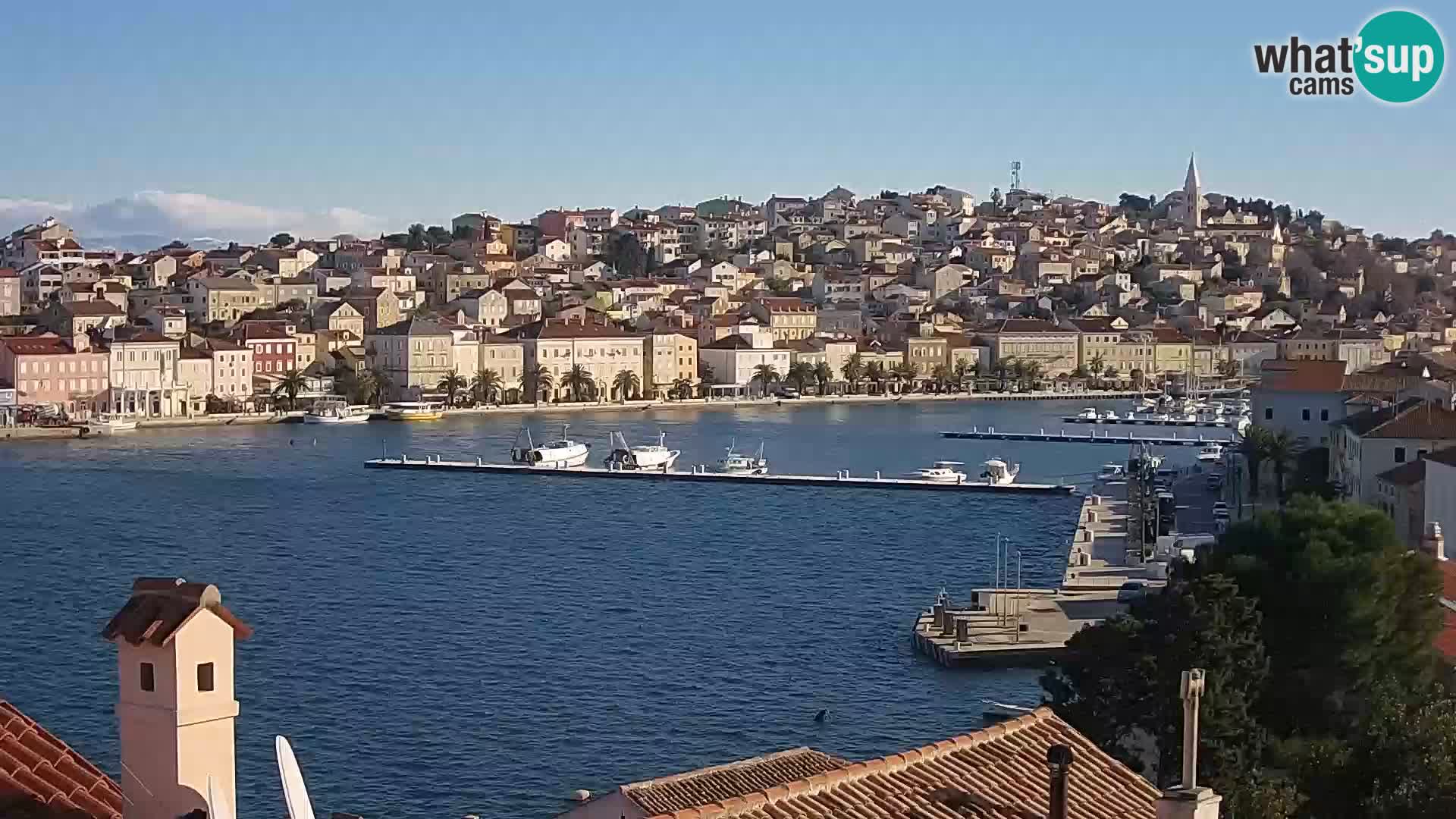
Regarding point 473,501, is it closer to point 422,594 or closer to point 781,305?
point 422,594

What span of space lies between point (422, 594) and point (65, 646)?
8.62ft

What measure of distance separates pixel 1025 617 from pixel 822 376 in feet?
83.7

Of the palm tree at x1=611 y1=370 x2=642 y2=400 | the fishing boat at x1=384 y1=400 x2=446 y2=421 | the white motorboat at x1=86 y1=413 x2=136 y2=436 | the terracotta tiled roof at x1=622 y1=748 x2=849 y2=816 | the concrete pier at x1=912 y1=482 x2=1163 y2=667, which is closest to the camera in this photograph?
the terracotta tiled roof at x1=622 y1=748 x2=849 y2=816

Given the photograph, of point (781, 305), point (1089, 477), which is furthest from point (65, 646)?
point (781, 305)

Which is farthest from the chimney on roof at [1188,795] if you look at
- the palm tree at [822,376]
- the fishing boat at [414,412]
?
the palm tree at [822,376]

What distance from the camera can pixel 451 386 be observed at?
3247 centimetres

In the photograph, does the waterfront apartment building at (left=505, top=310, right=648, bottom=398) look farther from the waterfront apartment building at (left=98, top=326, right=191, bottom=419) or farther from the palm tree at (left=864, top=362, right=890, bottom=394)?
the waterfront apartment building at (left=98, top=326, right=191, bottom=419)

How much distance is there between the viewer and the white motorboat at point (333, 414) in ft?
96.4

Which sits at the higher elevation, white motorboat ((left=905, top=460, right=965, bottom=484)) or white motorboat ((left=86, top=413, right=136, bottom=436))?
white motorboat ((left=86, top=413, right=136, bottom=436))

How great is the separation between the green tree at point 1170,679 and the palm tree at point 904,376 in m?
30.7

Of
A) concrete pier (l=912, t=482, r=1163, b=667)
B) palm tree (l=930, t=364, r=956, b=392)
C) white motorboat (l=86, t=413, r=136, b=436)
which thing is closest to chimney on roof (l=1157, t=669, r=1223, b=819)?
concrete pier (l=912, t=482, r=1163, b=667)

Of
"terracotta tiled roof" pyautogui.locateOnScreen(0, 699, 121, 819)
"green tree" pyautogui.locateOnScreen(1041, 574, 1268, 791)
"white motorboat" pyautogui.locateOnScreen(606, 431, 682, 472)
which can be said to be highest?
"terracotta tiled roof" pyautogui.locateOnScreen(0, 699, 121, 819)

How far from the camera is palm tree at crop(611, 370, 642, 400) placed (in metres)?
34.4

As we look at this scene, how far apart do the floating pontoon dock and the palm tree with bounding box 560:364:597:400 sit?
10656 mm
